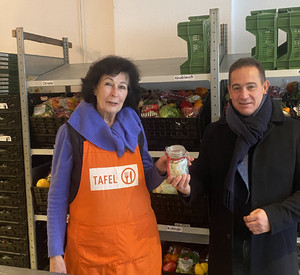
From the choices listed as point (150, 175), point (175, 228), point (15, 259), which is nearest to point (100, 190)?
point (150, 175)

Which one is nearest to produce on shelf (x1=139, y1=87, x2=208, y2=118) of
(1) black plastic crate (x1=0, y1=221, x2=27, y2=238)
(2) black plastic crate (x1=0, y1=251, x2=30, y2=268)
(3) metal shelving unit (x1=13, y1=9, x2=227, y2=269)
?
(3) metal shelving unit (x1=13, y1=9, x2=227, y2=269)

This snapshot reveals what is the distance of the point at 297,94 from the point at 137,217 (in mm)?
1404

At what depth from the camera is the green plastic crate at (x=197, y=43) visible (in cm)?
211

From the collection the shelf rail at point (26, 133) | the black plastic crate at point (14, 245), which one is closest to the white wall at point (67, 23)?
the shelf rail at point (26, 133)

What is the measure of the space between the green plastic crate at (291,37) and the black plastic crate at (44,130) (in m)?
1.57

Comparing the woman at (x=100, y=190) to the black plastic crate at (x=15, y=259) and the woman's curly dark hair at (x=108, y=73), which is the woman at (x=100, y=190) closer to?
the woman's curly dark hair at (x=108, y=73)

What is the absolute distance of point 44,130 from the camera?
8.39 feet

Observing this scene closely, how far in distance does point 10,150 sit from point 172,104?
133 cm

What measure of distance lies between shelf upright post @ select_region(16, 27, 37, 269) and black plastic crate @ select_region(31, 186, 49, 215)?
0.19 ft

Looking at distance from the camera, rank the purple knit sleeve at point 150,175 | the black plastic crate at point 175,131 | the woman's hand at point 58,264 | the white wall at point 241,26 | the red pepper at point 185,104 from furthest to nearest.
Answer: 1. the white wall at point 241,26
2. the red pepper at point 185,104
3. the black plastic crate at point 175,131
4. the purple knit sleeve at point 150,175
5. the woman's hand at point 58,264

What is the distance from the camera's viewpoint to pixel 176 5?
114 inches

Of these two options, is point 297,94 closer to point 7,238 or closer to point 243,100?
point 243,100

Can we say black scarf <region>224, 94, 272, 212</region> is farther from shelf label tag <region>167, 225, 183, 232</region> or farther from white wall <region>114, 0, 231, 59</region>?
white wall <region>114, 0, 231, 59</region>

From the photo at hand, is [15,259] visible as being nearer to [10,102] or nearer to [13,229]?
[13,229]
